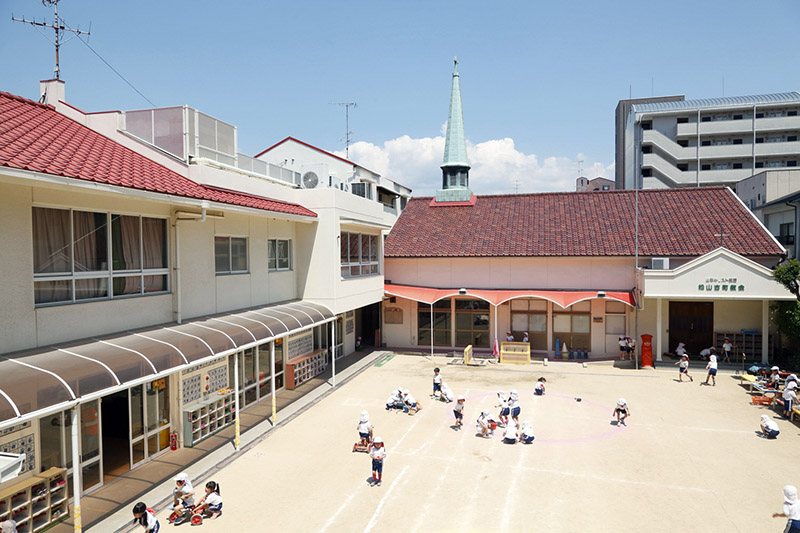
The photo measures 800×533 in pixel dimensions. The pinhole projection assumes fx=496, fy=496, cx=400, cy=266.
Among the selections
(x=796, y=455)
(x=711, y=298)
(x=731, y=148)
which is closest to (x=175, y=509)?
(x=796, y=455)

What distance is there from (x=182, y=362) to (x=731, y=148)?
50876 millimetres

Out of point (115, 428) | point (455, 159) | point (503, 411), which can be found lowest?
point (503, 411)

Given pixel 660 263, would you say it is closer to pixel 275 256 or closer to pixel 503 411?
pixel 503 411

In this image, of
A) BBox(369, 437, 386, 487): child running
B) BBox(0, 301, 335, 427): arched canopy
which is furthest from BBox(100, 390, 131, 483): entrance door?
BBox(369, 437, 386, 487): child running

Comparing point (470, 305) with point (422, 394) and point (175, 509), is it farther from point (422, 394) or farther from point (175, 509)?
point (175, 509)

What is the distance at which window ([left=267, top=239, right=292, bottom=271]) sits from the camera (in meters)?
17.4

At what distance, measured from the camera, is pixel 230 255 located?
49.4ft

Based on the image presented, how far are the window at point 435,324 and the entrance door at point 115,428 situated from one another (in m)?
16.7

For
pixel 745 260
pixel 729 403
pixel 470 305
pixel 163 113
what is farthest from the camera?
pixel 470 305

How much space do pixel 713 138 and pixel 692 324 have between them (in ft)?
104

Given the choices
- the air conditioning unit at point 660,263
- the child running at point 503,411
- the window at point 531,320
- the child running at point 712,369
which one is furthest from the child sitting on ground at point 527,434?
the air conditioning unit at point 660,263

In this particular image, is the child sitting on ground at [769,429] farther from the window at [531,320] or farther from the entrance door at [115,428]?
the entrance door at [115,428]

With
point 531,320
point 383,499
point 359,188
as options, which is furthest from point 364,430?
point 359,188

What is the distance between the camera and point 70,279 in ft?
32.0
